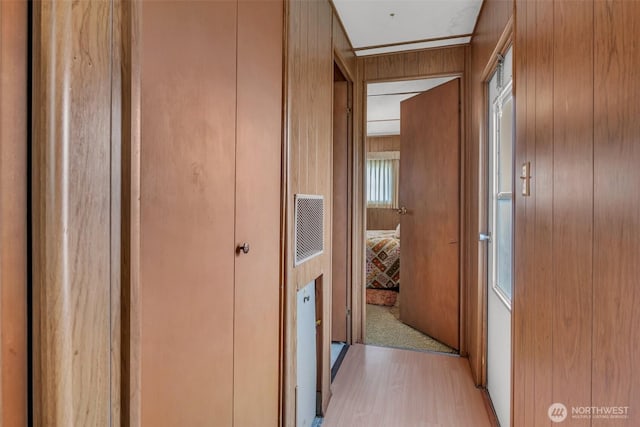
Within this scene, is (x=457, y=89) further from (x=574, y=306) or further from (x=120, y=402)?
(x=120, y=402)

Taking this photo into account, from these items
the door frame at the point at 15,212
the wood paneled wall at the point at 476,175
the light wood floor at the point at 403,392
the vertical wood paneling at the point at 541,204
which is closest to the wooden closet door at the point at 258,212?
the door frame at the point at 15,212

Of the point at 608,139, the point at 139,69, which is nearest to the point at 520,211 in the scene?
the point at 608,139

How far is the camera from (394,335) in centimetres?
306

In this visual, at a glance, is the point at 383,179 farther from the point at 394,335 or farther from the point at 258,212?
the point at 258,212

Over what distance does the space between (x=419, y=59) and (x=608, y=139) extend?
7.94 feet

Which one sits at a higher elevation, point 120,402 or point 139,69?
point 139,69

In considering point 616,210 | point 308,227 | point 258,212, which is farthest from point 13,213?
point 308,227

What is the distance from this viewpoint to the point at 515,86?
1.42 meters

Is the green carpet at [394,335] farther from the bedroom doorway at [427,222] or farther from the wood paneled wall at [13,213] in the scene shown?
the wood paneled wall at [13,213]

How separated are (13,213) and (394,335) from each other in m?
3.04

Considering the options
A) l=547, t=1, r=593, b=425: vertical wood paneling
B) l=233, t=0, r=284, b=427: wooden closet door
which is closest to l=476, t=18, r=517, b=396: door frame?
l=547, t=1, r=593, b=425: vertical wood paneling

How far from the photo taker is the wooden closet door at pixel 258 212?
A: 3.50 feet

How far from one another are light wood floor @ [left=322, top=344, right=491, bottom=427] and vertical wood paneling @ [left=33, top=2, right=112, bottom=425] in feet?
5.47

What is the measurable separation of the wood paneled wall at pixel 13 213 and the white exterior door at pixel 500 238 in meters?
1.77
